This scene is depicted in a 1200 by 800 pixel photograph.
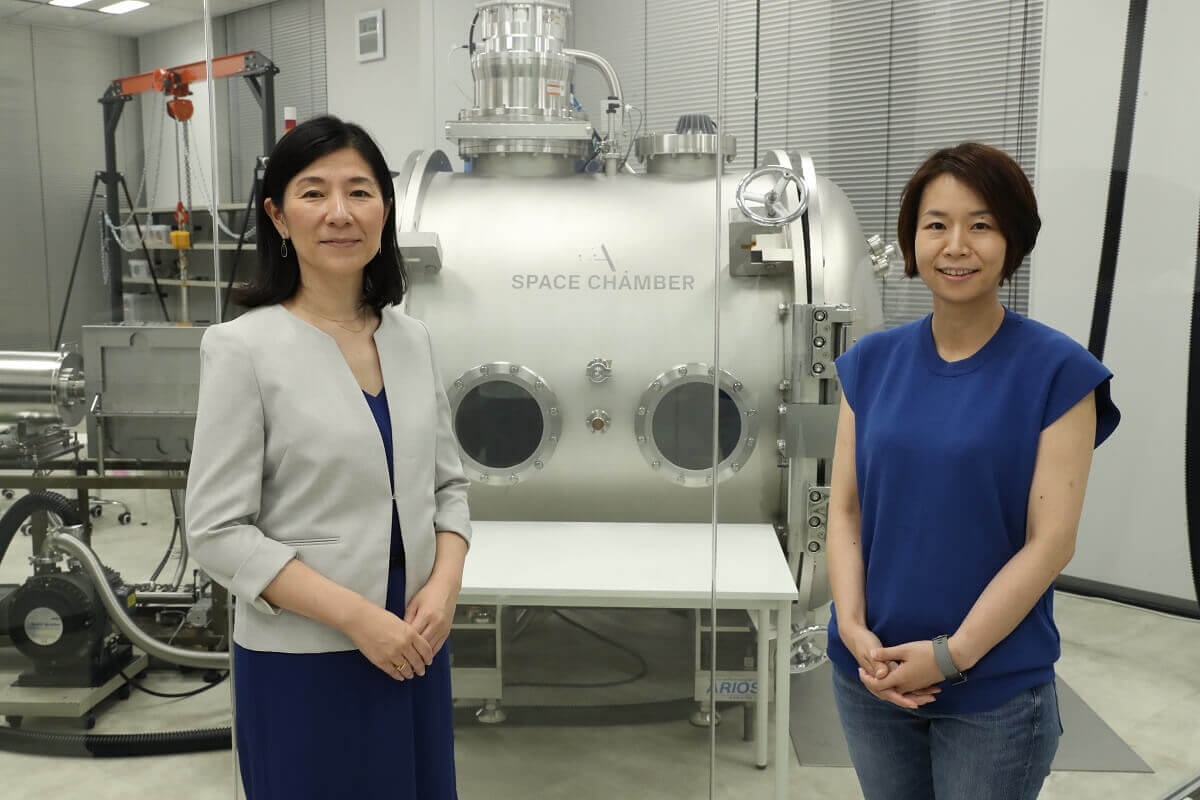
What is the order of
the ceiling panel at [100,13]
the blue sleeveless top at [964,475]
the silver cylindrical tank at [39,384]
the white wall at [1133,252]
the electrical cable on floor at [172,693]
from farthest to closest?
1. the electrical cable on floor at [172,693]
2. the white wall at [1133,252]
3. the silver cylindrical tank at [39,384]
4. the ceiling panel at [100,13]
5. the blue sleeveless top at [964,475]

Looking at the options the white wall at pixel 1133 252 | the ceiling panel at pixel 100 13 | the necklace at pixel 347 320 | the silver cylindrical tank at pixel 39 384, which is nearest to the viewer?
A: the necklace at pixel 347 320

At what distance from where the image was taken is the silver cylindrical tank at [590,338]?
2.06m

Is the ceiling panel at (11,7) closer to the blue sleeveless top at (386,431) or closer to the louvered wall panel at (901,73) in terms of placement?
the blue sleeveless top at (386,431)

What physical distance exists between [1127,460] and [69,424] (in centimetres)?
231

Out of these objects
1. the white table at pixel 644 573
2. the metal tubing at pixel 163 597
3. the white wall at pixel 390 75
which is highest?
the white wall at pixel 390 75

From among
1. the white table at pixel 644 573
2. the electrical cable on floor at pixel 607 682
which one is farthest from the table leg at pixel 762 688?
the electrical cable on floor at pixel 607 682

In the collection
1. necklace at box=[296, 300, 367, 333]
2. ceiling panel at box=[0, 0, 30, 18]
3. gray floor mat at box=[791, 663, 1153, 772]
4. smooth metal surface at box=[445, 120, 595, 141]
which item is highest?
ceiling panel at box=[0, 0, 30, 18]

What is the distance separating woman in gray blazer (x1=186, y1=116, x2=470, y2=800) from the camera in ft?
3.76

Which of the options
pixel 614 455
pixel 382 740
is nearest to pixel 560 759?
pixel 614 455

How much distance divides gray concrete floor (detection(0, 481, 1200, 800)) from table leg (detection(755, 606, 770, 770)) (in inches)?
1.2

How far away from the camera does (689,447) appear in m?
2.10

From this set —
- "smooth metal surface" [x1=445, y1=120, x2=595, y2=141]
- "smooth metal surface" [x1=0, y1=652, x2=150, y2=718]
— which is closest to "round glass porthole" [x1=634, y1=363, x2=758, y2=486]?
"smooth metal surface" [x1=445, y1=120, x2=595, y2=141]

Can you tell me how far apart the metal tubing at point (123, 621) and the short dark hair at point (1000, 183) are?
5.88 feet

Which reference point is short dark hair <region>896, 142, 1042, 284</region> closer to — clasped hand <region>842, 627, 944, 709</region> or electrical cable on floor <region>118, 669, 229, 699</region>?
clasped hand <region>842, 627, 944, 709</region>
